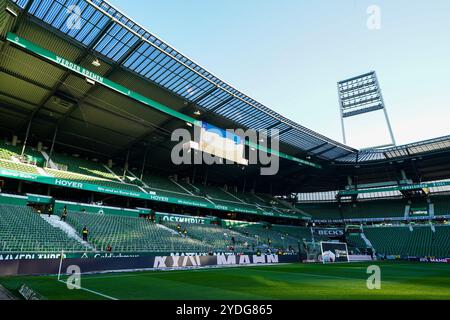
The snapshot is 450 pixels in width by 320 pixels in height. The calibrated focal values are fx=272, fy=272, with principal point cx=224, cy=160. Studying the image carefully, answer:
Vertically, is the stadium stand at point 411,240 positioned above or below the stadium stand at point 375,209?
below

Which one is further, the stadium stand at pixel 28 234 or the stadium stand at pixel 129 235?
the stadium stand at pixel 129 235

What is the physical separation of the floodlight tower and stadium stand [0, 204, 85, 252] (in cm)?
4851

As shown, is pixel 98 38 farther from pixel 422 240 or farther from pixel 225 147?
pixel 422 240

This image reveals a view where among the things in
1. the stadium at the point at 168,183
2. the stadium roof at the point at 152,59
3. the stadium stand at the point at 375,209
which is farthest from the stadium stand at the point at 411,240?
the stadium roof at the point at 152,59

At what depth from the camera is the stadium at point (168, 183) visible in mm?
14523

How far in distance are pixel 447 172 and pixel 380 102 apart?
55.2 ft

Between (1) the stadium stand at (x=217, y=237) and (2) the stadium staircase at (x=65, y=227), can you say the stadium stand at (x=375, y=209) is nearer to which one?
(1) the stadium stand at (x=217, y=237)

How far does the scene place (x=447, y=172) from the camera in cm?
4812

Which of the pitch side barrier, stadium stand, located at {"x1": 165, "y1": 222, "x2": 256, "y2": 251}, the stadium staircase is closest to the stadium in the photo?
the pitch side barrier

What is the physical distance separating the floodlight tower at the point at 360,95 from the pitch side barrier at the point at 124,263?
3712 centimetres

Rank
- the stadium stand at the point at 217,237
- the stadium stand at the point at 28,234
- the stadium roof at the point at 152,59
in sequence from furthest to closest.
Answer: the stadium stand at the point at 217,237, the stadium roof at the point at 152,59, the stadium stand at the point at 28,234

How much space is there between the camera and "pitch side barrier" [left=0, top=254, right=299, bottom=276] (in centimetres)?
1474

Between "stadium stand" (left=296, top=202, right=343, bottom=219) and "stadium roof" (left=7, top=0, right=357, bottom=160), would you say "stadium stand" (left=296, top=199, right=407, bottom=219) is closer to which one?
"stadium stand" (left=296, top=202, right=343, bottom=219)
